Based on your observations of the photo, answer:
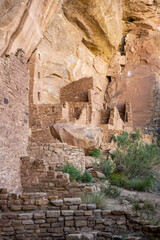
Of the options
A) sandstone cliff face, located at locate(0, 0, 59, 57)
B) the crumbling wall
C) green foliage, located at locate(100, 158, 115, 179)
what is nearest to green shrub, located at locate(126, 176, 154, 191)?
green foliage, located at locate(100, 158, 115, 179)

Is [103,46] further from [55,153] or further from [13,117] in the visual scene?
[13,117]

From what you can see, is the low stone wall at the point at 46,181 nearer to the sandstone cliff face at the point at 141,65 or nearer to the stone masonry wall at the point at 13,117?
the stone masonry wall at the point at 13,117

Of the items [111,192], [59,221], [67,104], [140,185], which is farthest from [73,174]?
[67,104]

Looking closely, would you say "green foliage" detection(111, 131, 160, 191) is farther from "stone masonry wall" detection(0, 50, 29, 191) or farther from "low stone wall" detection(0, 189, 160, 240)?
"low stone wall" detection(0, 189, 160, 240)

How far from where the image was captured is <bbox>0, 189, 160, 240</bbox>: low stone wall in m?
4.14

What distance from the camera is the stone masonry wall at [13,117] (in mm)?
5613

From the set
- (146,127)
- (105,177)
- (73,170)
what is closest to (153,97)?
(146,127)

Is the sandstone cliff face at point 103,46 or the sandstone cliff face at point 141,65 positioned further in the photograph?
the sandstone cliff face at point 141,65

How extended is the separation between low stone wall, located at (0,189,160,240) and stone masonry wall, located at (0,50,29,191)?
1.11m

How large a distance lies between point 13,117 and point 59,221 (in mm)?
3036

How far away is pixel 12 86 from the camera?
20.4 ft

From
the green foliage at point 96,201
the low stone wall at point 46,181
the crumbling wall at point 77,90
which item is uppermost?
the crumbling wall at point 77,90

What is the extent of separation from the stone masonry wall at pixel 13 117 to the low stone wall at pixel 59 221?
1110 millimetres

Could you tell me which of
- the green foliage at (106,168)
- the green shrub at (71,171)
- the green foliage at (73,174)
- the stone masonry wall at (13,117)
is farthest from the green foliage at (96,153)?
the stone masonry wall at (13,117)
